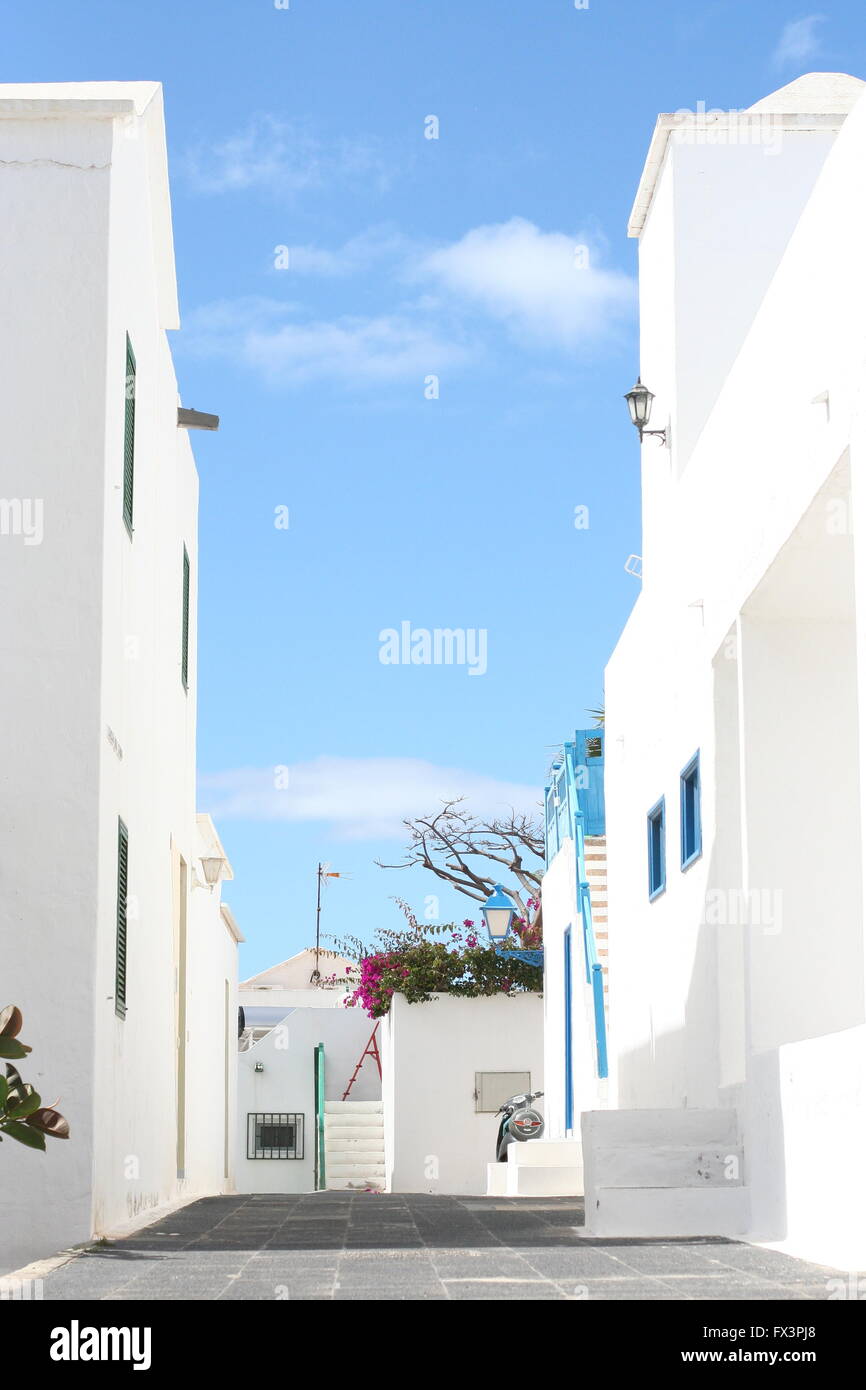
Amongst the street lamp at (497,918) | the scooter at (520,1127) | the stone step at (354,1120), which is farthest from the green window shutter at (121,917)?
the stone step at (354,1120)

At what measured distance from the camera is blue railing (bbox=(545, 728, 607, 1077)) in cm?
1543

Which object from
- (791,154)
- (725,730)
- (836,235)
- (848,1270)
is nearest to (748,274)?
(791,154)

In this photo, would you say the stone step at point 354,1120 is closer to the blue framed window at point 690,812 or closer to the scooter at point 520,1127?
the scooter at point 520,1127

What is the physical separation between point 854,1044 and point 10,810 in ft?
13.9

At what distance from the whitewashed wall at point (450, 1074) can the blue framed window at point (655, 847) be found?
8.43 meters

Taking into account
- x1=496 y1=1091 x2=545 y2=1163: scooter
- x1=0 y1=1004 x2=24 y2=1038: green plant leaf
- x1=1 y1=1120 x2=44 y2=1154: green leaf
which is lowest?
x1=496 y1=1091 x2=545 y2=1163: scooter

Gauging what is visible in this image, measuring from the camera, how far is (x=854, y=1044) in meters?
6.45

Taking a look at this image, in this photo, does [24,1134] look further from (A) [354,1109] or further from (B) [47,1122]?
(A) [354,1109]

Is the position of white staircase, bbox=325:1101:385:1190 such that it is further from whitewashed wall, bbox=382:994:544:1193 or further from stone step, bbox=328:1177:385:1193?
whitewashed wall, bbox=382:994:544:1193

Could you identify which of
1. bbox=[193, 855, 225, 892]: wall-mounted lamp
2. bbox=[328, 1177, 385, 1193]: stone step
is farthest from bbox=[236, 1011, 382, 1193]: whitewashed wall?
bbox=[193, 855, 225, 892]: wall-mounted lamp

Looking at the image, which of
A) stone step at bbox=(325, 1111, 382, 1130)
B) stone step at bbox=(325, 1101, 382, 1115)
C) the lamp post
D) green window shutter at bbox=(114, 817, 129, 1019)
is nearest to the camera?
green window shutter at bbox=(114, 817, 129, 1019)

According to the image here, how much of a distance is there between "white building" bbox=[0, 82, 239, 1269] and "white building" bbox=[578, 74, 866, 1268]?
8.77 ft

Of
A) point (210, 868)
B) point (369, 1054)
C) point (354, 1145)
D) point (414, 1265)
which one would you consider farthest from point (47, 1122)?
point (369, 1054)

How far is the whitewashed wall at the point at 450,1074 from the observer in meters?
20.5
